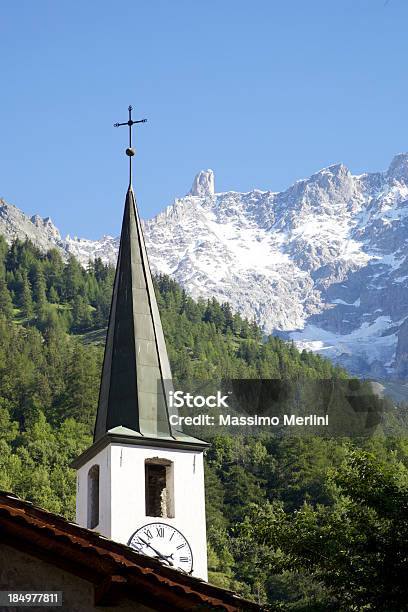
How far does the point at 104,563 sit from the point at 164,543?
39.3 ft

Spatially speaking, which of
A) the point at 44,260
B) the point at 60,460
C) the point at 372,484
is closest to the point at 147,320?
the point at 372,484

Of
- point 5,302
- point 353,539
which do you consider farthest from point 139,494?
point 5,302

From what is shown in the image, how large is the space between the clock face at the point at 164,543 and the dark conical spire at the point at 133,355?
2.01 m

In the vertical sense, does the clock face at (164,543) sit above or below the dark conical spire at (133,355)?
below

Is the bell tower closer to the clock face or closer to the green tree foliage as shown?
the clock face

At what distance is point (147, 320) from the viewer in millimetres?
25203

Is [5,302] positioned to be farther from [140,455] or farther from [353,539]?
[353,539]

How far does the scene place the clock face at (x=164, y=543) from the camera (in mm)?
21172

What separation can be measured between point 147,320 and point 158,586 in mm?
15457

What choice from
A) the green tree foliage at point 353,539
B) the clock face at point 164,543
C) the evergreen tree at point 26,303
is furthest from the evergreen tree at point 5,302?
the green tree foliage at point 353,539

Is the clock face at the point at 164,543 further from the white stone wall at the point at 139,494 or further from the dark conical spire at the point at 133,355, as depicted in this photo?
the dark conical spire at the point at 133,355

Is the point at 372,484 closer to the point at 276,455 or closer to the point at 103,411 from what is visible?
the point at 103,411

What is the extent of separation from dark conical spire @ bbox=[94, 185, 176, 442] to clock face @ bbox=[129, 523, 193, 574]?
2.01 m

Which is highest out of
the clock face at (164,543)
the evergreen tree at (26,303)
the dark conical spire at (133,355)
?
the evergreen tree at (26,303)
